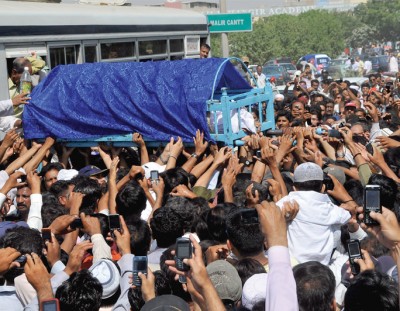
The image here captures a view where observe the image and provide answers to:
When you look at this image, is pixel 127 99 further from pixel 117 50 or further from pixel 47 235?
pixel 47 235

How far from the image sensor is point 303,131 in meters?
8.28

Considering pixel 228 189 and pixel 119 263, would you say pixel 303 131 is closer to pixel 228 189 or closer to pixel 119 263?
pixel 228 189

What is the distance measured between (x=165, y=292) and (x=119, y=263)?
56cm

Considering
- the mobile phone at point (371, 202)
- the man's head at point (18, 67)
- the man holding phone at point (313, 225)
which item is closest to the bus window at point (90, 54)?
the man's head at point (18, 67)

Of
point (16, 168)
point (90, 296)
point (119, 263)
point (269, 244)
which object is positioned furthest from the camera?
point (16, 168)

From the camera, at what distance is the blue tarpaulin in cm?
878

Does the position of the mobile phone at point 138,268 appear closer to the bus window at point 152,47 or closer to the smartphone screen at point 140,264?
the smartphone screen at point 140,264

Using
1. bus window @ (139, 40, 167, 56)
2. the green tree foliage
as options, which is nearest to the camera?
bus window @ (139, 40, 167, 56)

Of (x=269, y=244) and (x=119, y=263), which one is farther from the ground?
(x=269, y=244)

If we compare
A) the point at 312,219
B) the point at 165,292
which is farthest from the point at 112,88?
the point at 165,292

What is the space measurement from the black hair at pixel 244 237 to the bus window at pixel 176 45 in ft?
27.4

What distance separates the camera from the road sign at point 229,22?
15.0m

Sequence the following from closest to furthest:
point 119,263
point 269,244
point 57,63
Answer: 1. point 269,244
2. point 119,263
3. point 57,63

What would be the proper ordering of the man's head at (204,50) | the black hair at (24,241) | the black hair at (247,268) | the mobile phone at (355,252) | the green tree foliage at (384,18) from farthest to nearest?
1. the green tree foliage at (384,18)
2. the man's head at (204,50)
3. the black hair at (24,241)
4. the black hair at (247,268)
5. the mobile phone at (355,252)
